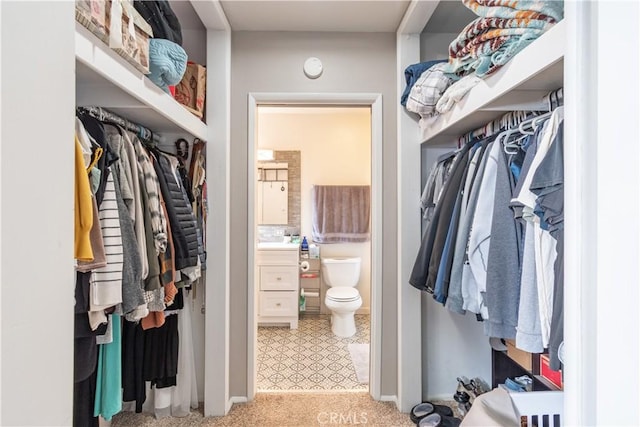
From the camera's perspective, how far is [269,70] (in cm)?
192

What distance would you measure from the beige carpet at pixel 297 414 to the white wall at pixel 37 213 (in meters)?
1.54

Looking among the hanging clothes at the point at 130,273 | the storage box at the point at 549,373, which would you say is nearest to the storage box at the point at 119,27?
the hanging clothes at the point at 130,273

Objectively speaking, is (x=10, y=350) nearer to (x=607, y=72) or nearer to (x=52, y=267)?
(x=52, y=267)

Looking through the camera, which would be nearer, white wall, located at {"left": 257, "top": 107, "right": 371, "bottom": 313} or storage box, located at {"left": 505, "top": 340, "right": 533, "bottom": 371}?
storage box, located at {"left": 505, "top": 340, "right": 533, "bottom": 371}

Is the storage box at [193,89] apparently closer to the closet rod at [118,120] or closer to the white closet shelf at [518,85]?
the closet rod at [118,120]

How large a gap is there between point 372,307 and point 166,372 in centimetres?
120

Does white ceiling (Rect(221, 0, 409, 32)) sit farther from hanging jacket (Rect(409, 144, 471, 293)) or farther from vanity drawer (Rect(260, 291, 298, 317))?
vanity drawer (Rect(260, 291, 298, 317))

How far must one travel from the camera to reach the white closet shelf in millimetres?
845

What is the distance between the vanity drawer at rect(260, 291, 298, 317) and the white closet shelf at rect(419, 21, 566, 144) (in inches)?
92.3

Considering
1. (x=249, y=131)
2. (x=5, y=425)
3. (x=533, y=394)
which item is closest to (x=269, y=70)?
(x=249, y=131)

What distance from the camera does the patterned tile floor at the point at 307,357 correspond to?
223 cm

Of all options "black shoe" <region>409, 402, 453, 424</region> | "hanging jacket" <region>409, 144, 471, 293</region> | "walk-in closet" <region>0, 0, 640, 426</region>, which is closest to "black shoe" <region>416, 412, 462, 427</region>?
"black shoe" <region>409, 402, 453, 424</region>

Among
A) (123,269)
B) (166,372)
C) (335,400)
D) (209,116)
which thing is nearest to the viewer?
(123,269)

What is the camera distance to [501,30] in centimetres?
103
